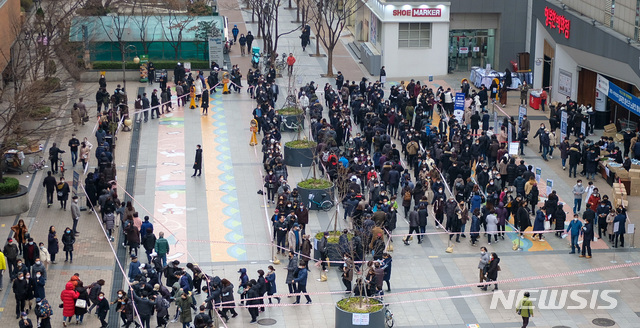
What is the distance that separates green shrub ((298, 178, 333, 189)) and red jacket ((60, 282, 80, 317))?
1120 centimetres

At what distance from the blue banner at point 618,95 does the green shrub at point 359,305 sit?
63.5 feet

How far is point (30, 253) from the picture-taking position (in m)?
29.7

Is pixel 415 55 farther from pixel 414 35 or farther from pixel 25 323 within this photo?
pixel 25 323

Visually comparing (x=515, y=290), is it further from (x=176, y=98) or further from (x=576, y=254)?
(x=176, y=98)

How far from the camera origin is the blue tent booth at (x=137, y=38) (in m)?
58.3

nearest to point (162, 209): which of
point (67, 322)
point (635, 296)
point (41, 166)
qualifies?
point (41, 166)

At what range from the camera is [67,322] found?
27.4m

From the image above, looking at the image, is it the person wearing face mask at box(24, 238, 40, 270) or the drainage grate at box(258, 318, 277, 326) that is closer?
the drainage grate at box(258, 318, 277, 326)

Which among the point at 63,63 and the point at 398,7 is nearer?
the point at 63,63

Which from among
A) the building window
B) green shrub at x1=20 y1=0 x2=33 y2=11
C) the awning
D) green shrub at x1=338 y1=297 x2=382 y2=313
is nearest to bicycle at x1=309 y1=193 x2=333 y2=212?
green shrub at x1=338 y1=297 x2=382 y2=313

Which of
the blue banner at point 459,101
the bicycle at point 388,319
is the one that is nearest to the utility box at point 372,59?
the blue banner at point 459,101

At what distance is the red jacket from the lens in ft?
88.4

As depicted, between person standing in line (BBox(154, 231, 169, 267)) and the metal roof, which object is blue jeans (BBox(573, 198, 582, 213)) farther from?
the metal roof

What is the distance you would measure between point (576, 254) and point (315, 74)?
91.8 ft
